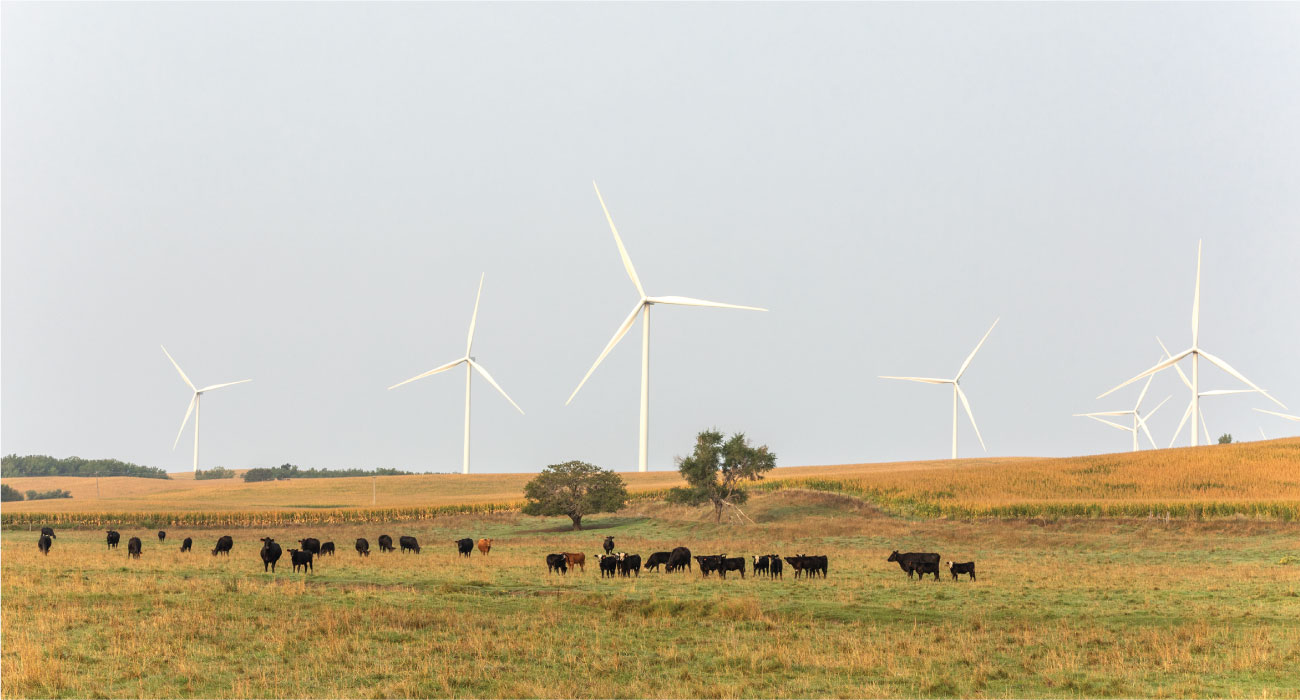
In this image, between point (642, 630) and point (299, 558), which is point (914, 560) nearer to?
point (642, 630)

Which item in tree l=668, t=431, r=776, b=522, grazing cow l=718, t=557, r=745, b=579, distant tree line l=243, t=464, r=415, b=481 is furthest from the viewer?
distant tree line l=243, t=464, r=415, b=481

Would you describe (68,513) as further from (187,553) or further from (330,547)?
(330,547)

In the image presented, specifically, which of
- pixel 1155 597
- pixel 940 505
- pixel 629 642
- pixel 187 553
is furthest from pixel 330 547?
pixel 940 505

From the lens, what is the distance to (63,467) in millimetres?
187750

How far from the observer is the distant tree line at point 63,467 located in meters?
184

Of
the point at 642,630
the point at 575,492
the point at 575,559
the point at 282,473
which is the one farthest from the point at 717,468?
the point at 282,473

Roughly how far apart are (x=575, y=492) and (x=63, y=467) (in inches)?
6279

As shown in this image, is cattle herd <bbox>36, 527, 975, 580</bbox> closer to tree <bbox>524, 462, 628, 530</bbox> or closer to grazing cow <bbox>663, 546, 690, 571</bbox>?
grazing cow <bbox>663, 546, 690, 571</bbox>

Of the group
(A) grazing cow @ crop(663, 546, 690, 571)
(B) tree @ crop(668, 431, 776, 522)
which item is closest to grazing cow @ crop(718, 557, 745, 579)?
(A) grazing cow @ crop(663, 546, 690, 571)

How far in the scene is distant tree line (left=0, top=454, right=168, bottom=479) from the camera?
18350cm

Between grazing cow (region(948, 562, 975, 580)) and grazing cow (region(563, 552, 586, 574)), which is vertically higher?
grazing cow (region(948, 562, 975, 580))

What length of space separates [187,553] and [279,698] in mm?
32654

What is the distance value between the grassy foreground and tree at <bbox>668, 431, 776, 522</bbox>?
23245 millimetres

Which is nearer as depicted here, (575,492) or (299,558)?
(299,558)
